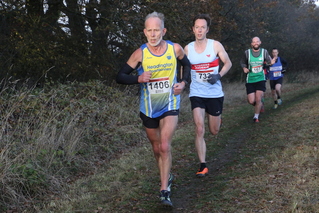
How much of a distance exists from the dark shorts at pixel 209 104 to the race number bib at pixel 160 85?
4.85 ft

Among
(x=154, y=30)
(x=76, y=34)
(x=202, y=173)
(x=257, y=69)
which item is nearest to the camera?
(x=154, y=30)

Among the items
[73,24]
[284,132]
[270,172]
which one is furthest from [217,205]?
[73,24]

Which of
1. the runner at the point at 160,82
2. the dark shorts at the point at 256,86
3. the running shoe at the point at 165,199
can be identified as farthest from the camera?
the dark shorts at the point at 256,86

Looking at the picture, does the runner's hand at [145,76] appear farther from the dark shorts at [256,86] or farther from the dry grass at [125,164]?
the dark shorts at [256,86]

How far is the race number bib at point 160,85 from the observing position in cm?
468

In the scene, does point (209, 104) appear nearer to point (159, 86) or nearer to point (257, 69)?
point (159, 86)

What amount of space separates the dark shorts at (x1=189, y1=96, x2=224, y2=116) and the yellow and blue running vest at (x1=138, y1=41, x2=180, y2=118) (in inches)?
54.1

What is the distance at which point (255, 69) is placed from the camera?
10.4m

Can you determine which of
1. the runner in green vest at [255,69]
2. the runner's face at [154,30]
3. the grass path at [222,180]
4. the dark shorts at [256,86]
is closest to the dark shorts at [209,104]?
the grass path at [222,180]

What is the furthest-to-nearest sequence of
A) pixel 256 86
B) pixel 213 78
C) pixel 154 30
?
pixel 256 86
pixel 213 78
pixel 154 30

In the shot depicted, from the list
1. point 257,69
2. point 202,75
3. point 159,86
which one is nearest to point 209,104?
point 202,75

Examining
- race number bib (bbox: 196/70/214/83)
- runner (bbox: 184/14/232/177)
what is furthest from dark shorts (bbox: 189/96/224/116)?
race number bib (bbox: 196/70/214/83)

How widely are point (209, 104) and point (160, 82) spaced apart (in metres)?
1.66

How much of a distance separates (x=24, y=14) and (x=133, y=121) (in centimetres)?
359
